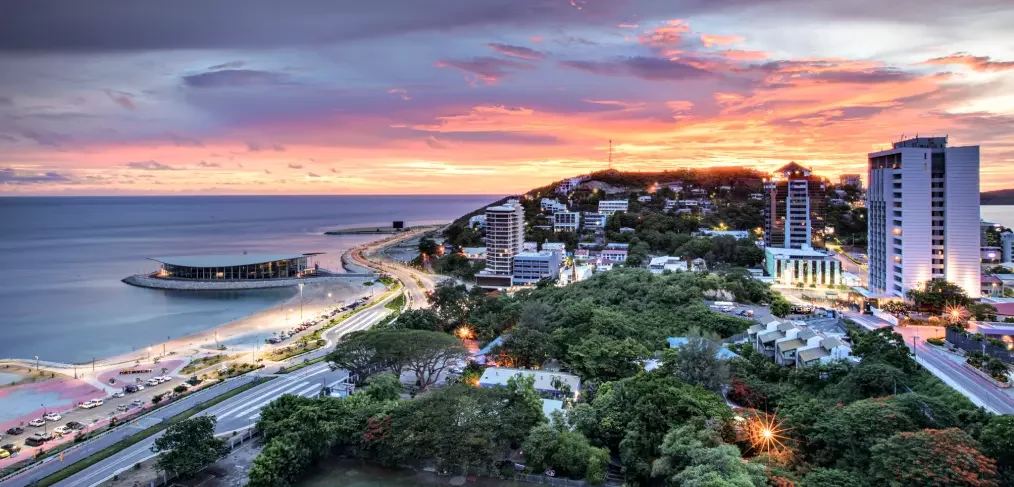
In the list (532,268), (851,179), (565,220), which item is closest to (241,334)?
(532,268)

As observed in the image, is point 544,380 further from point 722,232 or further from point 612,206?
point 612,206

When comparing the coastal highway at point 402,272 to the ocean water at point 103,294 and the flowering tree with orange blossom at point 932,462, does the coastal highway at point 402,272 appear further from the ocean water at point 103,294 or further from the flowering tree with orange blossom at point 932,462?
the flowering tree with orange blossom at point 932,462

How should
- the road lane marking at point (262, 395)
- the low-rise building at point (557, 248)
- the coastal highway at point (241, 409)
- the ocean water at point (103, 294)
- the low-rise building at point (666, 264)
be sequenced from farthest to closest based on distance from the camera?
the low-rise building at point (557, 248) < the low-rise building at point (666, 264) < the ocean water at point (103, 294) < the road lane marking at point (262, 395) < the coastal highway at point (241, 409)

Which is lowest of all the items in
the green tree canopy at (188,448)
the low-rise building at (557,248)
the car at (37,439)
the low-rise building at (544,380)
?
the car at (37,439)

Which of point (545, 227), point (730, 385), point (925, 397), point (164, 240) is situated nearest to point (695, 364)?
point (730, 385)

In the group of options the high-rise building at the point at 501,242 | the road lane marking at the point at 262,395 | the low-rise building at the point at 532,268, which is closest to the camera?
the road lane marking at the point at 262,395

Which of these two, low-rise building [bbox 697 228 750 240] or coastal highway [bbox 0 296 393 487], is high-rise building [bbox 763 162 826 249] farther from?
coastal highway [bbox 0 296 393 487]

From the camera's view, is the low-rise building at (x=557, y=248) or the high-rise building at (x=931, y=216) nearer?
the high-rise building at (x=931, y=216)

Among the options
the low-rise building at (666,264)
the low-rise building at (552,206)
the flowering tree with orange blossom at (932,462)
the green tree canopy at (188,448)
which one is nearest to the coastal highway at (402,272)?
the low-rise building at (666,264)
